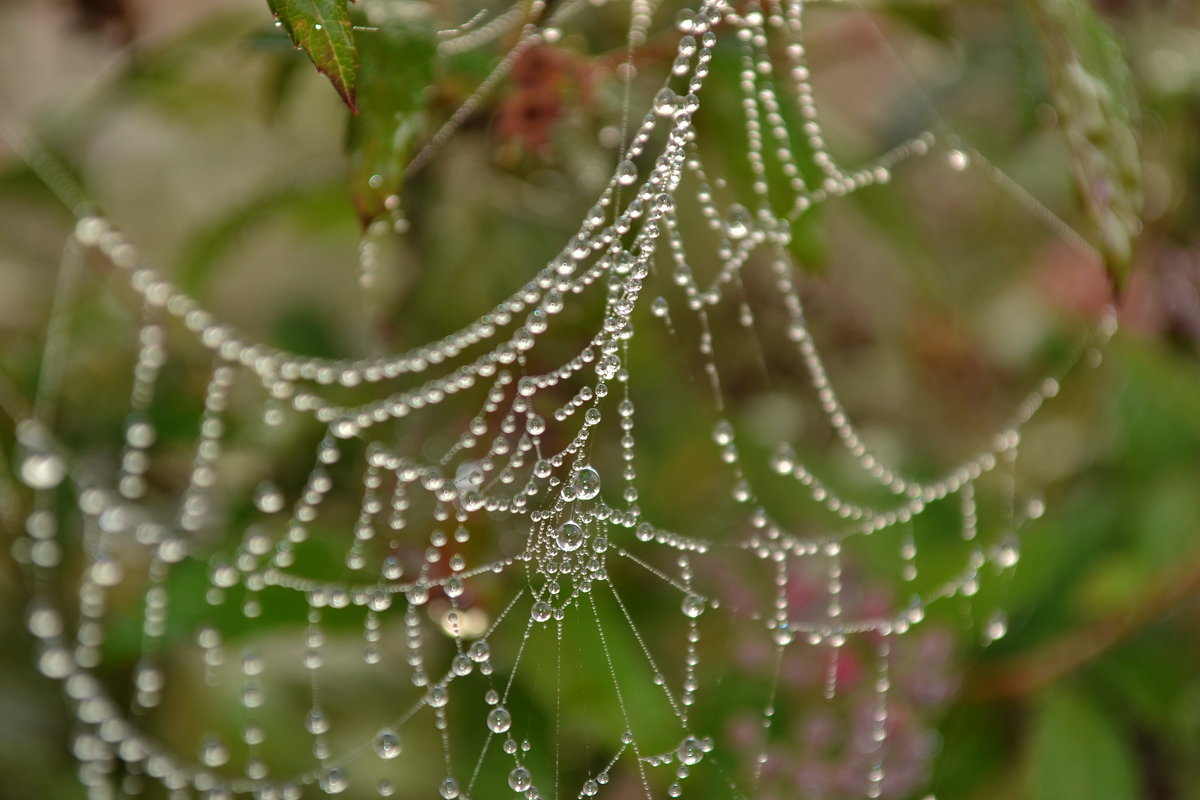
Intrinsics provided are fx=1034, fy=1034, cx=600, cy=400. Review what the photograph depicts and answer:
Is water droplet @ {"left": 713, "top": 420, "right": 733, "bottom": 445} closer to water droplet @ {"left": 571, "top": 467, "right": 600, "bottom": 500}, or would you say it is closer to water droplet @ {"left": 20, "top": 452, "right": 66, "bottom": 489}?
water droplet @ {"left": 571, "top": 467, "right": 600, "bottom": 500}

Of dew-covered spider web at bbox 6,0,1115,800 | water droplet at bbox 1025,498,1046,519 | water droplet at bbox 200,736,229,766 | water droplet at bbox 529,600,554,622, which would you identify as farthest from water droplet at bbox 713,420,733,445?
water droplet at bbox 200,736,229,766

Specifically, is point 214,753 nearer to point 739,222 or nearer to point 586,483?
point 586,483

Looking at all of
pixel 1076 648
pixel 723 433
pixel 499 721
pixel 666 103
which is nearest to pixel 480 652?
pixel 499 721

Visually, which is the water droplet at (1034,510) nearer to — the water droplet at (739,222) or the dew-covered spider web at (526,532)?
the dew-covered spider web at (526,532)

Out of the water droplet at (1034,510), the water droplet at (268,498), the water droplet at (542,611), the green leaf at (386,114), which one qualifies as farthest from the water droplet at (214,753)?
the water droplet at (1034,510)

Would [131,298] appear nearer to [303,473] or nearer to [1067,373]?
[303,473]

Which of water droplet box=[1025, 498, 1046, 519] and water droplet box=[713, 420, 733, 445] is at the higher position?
water droplet box=[713, 420, 733, 445]

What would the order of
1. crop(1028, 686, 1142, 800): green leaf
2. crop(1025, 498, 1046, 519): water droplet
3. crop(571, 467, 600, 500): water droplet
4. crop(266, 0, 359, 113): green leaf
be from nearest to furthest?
crop(266, 0, 359, 113): green leaf
crop(571, 467, 600, 500): water droplet
crop(1028, 686, 1142, 800): green leaf
crop(1025, 498, 1046, 519): water droplet
